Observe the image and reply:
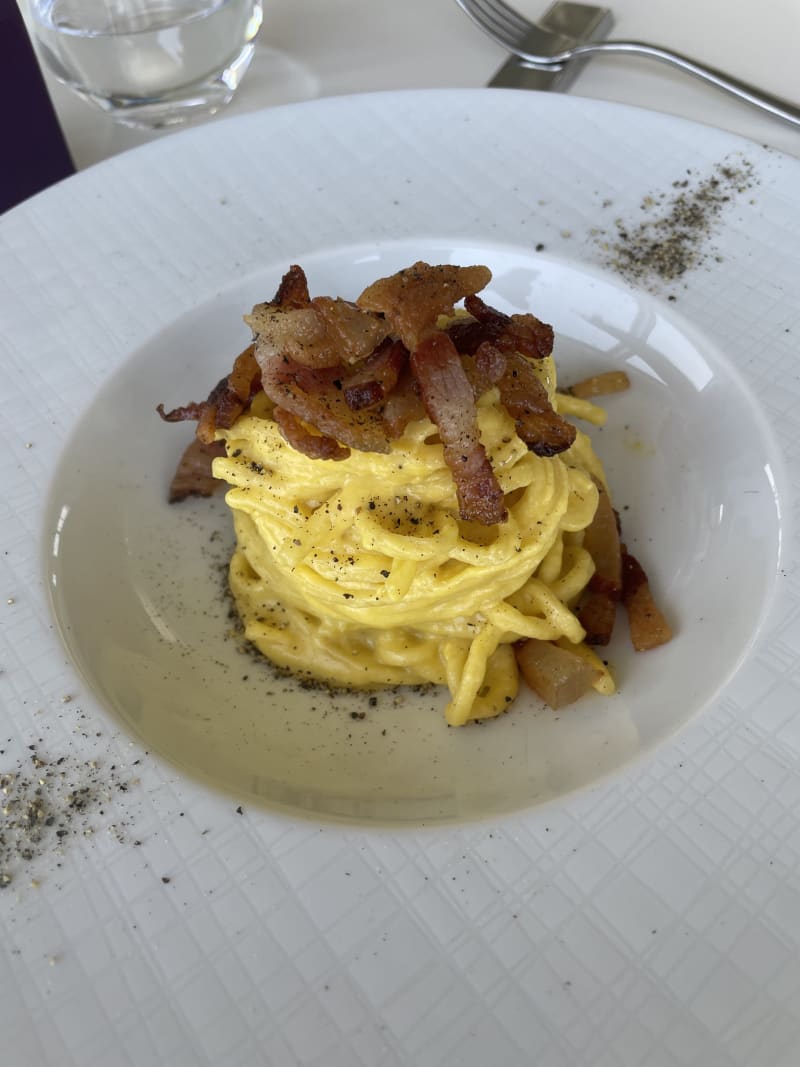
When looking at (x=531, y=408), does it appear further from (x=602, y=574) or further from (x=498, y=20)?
(x=498, y=20)

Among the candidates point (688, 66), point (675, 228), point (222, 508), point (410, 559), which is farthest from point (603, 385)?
point (688, 66)

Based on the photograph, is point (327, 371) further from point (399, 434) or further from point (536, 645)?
point (536, 645)

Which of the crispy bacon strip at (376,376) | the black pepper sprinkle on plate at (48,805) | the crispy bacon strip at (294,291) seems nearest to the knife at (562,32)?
the crispy bacon strip at (294,291)

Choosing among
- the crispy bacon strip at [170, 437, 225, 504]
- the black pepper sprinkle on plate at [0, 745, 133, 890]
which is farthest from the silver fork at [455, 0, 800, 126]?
the black pepper sprinkle on plate at [0, 745, 133, 890]

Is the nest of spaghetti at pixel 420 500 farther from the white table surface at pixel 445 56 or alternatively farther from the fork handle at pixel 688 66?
the white table surface at pixel 445 56

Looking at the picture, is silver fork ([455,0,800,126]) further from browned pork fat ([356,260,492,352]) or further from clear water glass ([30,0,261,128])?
browned pork fat ([356,260,492,352])

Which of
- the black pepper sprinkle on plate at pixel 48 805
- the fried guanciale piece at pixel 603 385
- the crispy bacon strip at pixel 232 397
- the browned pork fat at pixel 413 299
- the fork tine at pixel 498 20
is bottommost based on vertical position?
the black pepper sprinkle on plate at pixel 48 805
